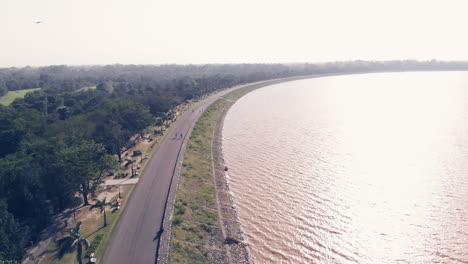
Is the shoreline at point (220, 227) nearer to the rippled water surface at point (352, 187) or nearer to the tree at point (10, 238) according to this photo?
the rippled water surface at point (352, 187)

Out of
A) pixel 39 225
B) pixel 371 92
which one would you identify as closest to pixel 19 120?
pixel 39 225

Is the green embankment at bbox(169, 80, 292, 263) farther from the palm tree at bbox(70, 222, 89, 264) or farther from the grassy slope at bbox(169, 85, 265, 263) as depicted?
the palm tree at bbox(70, 222, 89, 264)

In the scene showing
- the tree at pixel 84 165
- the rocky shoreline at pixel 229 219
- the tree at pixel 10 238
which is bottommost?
the rocky shoreline at pixel 229 219

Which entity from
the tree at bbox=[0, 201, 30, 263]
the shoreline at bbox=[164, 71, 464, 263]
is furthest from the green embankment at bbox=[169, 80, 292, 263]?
the tree at bbox=[0, 201, 30, 263]

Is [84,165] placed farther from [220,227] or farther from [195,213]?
[220,227]

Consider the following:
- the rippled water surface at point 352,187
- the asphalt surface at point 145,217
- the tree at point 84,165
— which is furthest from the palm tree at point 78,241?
the rippled water surface at point 352,187

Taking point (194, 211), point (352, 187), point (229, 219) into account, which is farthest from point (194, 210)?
point (352, 187)

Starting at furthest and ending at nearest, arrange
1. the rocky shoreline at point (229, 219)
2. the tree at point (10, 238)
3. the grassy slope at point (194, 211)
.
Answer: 1. the rocky shoreline at point (229, 219)
2. the grassy slope at point (194, 211)
3. the tree at point (10, 238)
